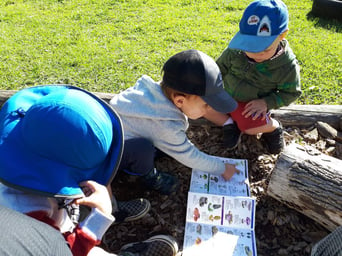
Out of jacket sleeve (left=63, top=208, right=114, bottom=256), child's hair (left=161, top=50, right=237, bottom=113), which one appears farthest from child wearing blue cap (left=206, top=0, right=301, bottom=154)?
jacket sleeve (left=63, top=208, right=114, bottom=256)

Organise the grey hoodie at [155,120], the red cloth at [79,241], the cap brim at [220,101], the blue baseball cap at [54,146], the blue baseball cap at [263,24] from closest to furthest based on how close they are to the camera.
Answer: the blue baseball cap at [54,146] < the red cloth at [79,241] < the cap brim at [220,101] < the grey hoodie at [155,120] < the blue baseball cap at [263,24]

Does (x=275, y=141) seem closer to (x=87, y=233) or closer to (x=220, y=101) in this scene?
(x=220, y=101)

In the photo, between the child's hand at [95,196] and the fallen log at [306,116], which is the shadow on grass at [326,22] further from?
the child's hand at [95,196]

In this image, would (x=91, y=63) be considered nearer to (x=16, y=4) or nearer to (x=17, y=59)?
(x=17, y=59)

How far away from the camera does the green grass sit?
3.71m

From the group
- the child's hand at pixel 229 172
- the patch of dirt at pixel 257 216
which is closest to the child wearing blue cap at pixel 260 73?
the patch of dirt at pixel 257 216

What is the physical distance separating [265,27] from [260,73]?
0.39 metres

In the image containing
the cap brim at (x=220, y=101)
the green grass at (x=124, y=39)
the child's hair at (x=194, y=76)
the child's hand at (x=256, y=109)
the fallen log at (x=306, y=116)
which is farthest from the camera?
the green grass at (x=124, y=39)

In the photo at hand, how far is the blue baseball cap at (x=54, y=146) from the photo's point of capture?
52.2 inches

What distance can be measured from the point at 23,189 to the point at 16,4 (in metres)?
5.43

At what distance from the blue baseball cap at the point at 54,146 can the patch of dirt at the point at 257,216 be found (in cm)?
88

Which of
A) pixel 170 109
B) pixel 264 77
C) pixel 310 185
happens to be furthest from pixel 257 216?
pixel 264 77

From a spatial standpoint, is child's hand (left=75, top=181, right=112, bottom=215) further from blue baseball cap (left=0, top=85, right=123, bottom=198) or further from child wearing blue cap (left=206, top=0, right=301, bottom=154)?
child wearing blue cap (left=206, top=0, right=301, bottom=154)

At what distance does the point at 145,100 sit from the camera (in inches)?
82.5
